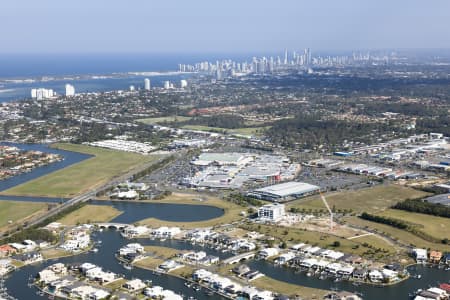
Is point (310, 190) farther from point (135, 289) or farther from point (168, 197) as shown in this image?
point (135, 289)

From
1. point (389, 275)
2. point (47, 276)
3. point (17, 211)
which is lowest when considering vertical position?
point (17, 211)

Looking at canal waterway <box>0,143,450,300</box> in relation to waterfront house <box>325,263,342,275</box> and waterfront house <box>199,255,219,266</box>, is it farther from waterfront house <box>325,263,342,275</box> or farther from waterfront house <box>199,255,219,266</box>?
waterfront house <box>199,255,219,266</box>

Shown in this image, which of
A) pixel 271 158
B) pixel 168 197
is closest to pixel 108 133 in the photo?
pixel 271 158

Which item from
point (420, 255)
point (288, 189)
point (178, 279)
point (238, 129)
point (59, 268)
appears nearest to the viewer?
point (178, 279)

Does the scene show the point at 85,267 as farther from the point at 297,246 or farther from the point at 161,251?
the point at 297,246

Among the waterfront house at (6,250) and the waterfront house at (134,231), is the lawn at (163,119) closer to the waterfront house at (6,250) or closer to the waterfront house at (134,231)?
the waterfront house at (134,231)

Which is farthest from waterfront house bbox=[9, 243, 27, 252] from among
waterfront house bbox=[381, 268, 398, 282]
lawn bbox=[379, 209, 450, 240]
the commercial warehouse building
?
lawn bbox=[379, 209, 450, 240]

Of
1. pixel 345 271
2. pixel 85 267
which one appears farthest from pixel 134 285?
pixel 345 271
